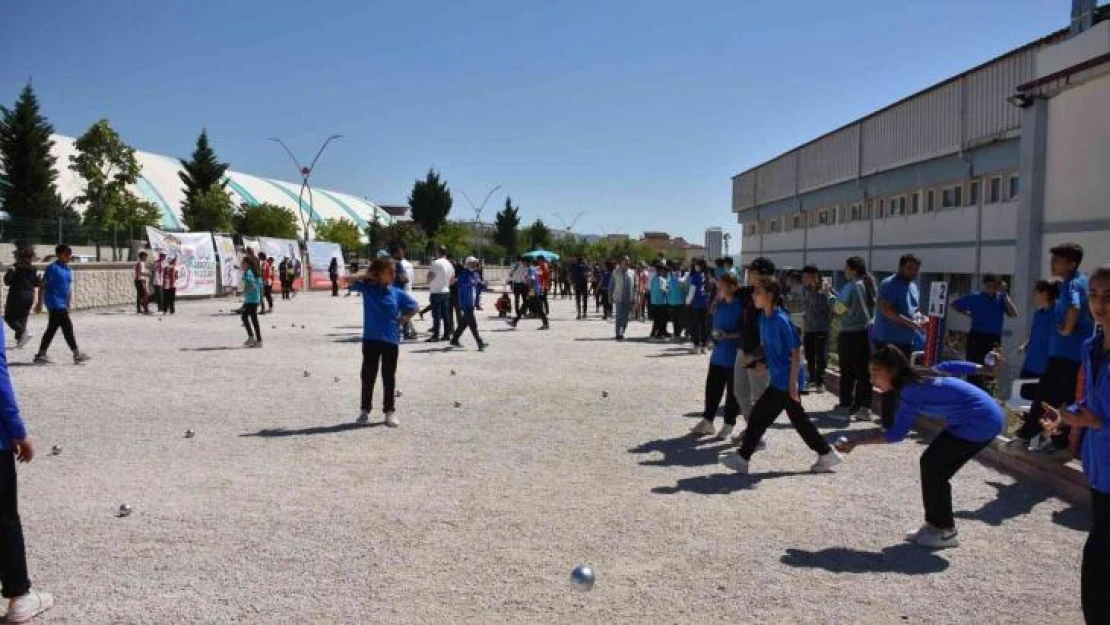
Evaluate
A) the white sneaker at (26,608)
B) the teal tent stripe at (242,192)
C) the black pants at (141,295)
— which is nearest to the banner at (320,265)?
the black pants at (141,295)

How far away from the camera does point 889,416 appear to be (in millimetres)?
6023

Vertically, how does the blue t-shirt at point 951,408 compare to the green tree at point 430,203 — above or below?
below

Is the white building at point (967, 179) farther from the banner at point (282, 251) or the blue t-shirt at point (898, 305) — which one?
the banner at point (282, 251)

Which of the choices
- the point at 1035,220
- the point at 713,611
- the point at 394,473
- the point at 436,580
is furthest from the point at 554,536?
the point at 1035,220

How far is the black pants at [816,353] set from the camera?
470 inches

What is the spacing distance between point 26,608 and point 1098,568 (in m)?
4.49

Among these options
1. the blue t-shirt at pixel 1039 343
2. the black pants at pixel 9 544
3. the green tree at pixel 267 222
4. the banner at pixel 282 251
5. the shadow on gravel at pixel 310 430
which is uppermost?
the green tree at pixel 267 222

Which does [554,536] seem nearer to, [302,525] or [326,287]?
[302,525]

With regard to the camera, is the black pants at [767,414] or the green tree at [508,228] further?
the green tree at [508,228]

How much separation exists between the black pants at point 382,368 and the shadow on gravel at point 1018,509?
5370 mm

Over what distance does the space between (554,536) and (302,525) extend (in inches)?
61.1

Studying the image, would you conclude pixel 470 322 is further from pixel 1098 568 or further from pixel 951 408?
pixel 1098 568

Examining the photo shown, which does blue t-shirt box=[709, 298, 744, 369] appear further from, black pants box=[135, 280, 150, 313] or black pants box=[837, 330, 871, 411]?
black pants box=[135, 280, 150, 313]

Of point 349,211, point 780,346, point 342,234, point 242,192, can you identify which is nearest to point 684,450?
point 780,346
